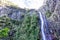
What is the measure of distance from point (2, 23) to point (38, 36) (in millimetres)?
1954

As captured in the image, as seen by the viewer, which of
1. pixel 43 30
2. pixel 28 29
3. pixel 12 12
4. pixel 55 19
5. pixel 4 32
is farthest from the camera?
pixel 12 12

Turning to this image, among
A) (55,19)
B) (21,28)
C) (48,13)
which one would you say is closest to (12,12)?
(21,28)

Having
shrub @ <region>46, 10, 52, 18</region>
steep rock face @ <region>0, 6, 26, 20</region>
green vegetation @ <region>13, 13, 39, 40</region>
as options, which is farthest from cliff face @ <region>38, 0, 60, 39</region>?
steep rock face @ <region>0, 6, 26, 20</region>

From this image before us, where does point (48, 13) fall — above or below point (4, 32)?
above

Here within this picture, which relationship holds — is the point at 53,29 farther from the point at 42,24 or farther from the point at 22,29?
the point at 22,29

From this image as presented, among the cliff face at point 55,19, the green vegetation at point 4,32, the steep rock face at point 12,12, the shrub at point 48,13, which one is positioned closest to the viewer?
the cliff face at point 55,19

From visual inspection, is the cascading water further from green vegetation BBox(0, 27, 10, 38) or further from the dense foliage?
green vegetation BBox(0, 27, 10, 38)

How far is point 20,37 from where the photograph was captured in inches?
291

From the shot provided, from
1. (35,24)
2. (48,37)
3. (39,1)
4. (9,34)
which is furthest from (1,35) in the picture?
(39,1)

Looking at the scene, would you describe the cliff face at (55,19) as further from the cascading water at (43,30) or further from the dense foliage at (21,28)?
the dense foliage at (21,28)

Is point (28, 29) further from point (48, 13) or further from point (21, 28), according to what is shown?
point (48, 13)

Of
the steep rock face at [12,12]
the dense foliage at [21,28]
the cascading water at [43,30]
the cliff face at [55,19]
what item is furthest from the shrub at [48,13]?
the steep rock face at [12,12]

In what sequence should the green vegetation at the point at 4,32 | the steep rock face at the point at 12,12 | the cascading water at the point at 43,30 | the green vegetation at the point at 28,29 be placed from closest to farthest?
the cascading water at the point at 43,30
the green vegetation at the point at 28,29
the green vegetation at the point at 4,32
the steep rock face at the point at 12,12

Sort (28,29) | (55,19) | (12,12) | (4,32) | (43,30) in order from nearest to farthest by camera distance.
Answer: (55,19)
(43,30)
(4,32)
(28,29)
(12,12)
